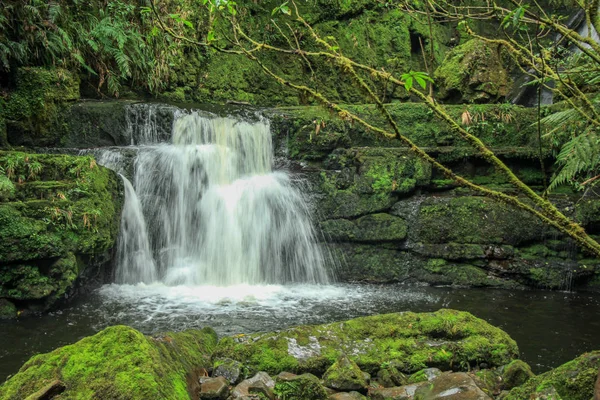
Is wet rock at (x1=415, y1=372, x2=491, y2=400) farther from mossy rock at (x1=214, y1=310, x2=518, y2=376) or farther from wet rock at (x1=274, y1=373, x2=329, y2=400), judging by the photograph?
mossy rock at (x1=214, y1=310, x2=518, y2=376)

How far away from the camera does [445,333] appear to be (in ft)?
15.2

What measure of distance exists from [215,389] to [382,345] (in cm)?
164

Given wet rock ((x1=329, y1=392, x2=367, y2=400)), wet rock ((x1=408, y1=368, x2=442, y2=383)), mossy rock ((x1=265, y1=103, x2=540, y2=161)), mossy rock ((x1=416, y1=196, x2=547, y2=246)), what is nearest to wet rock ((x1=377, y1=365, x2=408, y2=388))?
wet rock ((x1=408, y1=368, x2=442, y2=383))

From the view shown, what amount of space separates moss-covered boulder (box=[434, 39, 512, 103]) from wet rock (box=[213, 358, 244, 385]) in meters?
8.95

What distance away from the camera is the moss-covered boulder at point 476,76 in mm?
10969

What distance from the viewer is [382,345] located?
4418mm

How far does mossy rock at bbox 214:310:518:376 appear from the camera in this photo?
413cm

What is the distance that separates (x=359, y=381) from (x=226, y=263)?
203 inches

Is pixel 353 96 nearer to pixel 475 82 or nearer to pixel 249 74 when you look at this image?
pixel 249 74

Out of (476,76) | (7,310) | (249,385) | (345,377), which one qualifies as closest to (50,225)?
(7,310)

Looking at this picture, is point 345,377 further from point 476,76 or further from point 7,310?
point 476,76

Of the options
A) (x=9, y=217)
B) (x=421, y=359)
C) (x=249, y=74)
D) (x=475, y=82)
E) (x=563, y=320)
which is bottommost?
(x=563, y=320)

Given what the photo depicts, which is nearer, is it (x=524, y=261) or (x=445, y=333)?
(x=445, y=333)

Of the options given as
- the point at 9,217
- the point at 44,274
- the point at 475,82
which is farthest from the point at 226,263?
the point at 475,82
